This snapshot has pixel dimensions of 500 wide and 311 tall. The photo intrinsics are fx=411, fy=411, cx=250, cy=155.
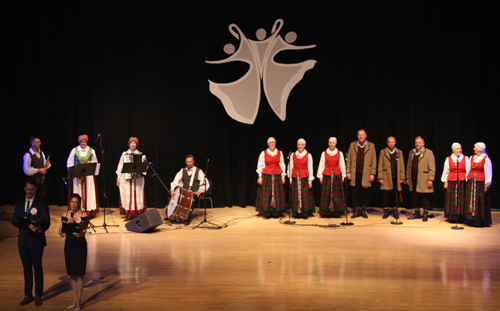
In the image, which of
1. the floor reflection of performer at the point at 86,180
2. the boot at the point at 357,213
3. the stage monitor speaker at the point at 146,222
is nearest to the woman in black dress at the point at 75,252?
the stage monitor speaker at the point at 146,222

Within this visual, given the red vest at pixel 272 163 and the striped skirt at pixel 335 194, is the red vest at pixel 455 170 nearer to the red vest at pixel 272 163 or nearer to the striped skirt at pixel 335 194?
the striped skirt at pixel 335 194

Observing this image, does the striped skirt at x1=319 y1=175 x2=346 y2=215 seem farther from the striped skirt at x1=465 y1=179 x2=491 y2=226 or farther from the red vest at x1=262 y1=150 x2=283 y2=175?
the striped skirt at x1=465 y1=179 x2=491 y2=226

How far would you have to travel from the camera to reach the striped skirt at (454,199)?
695 cm

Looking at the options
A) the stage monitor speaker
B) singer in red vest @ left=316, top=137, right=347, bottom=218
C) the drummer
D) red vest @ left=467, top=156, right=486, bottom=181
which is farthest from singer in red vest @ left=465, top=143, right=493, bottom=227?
the stage monitor speaker

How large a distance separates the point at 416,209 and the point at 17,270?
20.9 feet

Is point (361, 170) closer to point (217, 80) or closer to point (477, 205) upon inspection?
point (477, 205)

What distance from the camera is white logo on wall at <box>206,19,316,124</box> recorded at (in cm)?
852

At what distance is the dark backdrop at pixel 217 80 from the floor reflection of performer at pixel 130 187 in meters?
1.15

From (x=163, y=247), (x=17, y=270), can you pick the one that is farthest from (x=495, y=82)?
(x=17, y=270)

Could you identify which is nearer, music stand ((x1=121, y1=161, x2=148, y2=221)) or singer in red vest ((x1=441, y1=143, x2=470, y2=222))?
music stand ((x1=121, y1=161, x2=148, y2=221))

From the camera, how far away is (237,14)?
28.0 feet

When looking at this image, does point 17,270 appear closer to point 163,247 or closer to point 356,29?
point 163,247

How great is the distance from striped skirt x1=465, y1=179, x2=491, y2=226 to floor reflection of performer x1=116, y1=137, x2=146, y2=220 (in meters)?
5.62

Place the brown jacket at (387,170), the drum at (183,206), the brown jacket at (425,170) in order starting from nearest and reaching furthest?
the drum at (183,206) < the brown jacket at (425,170) < the brown jacket at (387,170)
